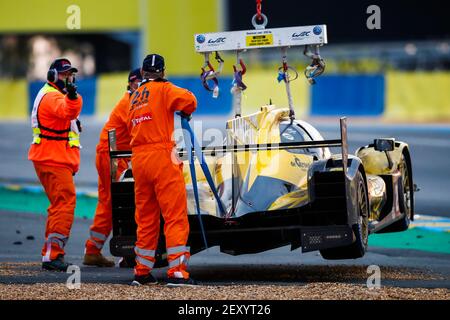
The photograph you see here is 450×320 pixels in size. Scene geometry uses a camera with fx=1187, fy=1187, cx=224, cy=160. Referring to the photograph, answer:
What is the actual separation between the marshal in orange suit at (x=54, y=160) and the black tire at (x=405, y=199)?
3206 mm

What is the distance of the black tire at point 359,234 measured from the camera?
10.3 meters

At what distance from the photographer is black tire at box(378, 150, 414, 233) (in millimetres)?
12195

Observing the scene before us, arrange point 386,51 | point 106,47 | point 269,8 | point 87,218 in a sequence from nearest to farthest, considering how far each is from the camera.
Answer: point 87,218 < point 269,8 < point 386,51 < point 106,47

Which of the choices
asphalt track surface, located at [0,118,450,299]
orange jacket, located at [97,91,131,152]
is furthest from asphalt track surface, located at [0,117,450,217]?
orange jacket, located at [97,91,131,152]

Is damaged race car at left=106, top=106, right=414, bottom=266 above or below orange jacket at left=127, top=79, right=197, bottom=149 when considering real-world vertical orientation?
below

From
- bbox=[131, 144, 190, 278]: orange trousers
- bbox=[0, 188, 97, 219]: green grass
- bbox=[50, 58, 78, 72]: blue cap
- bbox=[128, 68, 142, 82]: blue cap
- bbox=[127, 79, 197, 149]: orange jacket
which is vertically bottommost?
bbox=[0, 188, 97, 219]: green grass

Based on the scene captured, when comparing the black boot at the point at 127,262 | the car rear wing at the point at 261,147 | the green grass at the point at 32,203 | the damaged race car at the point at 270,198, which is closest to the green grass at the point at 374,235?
the green grass at the point at 32,203

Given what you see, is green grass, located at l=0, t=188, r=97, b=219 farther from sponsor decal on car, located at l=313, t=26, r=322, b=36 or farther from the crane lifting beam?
sponsor decal on car, located at l=313, t=26, r=322, b=36

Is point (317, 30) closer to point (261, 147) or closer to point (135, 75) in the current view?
point (261, 147)

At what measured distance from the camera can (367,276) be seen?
35.6 ft

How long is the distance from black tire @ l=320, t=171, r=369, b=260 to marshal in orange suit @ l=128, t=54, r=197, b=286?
1468 millimetres

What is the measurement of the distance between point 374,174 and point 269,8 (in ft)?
79.2

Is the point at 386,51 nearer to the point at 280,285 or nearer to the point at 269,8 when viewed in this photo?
the point at 269,8

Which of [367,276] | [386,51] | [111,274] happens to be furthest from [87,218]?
[386,51]
